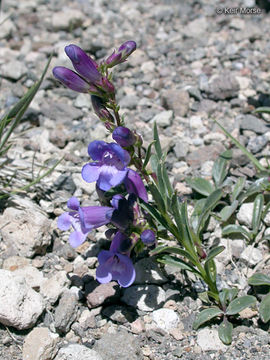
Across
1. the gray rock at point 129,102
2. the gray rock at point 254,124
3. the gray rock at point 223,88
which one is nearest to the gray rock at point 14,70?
the gray rock at point 129,102

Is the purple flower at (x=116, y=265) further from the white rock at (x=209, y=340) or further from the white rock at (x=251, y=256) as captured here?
the white rock at (x=251, y=256)

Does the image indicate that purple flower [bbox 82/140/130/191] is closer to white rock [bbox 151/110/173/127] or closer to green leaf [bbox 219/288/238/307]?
green leaf [bbox 219/288/238/307]

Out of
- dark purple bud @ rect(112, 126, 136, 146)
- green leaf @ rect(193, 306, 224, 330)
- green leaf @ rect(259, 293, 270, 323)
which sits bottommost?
green leaf @ rect(259, 293, 270, 323)

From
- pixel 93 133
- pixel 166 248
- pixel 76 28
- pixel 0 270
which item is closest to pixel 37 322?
pixel 0 270

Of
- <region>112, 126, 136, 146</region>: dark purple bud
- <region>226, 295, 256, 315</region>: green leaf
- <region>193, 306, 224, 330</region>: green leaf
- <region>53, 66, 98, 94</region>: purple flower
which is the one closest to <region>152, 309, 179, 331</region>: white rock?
<region>193, 306, 224, 330</region>: green leaf

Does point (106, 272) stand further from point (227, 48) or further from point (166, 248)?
point (227, 48)

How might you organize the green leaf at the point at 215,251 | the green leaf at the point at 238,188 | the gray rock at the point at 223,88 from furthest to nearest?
the gray rock at the point at 223,88 < the green leaf at the point at 238,188 < the green leaf at the point at 215,251

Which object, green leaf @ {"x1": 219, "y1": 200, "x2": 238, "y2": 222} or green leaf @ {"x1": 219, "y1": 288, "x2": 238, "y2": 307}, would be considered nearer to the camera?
green leaf @ {"x1": 219, "y1": 288, "x2": 238, "y2": 307}

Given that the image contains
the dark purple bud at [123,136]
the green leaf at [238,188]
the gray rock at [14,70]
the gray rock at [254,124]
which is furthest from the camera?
the gray rock at [14,70]
